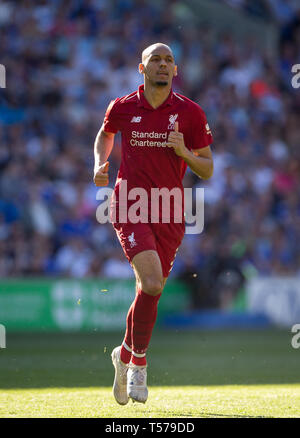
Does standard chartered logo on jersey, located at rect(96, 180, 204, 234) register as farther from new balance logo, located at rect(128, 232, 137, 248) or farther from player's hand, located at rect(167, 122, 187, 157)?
player's hand, located at rect(167, 122, 187, 157)

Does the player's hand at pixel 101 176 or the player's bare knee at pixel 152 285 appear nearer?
the player's bare knee at pixel 152 285

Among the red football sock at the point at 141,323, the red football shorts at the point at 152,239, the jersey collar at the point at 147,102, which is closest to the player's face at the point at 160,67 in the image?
the jersey collar at the point at 147,102

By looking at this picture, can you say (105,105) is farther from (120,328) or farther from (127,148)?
(127,148)

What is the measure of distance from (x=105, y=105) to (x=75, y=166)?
1.66 meters

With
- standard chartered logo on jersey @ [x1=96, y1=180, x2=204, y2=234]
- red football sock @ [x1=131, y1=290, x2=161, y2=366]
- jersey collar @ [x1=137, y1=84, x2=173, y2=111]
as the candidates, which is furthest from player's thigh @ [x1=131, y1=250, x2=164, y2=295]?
jersey collar @ [x1=137, y1=84, x2=173, y2=111]

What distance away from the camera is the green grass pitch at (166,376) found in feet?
21.7

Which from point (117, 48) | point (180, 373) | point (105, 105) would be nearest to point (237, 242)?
point (105, 105)

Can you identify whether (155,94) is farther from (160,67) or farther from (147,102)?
(160,67)

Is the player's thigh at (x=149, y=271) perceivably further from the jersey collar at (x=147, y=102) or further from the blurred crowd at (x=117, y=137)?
the blurred crowd at (x=117, y=137)

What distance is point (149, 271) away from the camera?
260 inches

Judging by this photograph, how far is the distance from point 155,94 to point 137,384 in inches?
88.2

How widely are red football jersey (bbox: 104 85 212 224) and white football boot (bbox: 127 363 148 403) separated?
1276mm

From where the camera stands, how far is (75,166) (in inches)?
640

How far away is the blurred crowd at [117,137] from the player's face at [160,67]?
8.25 metres
